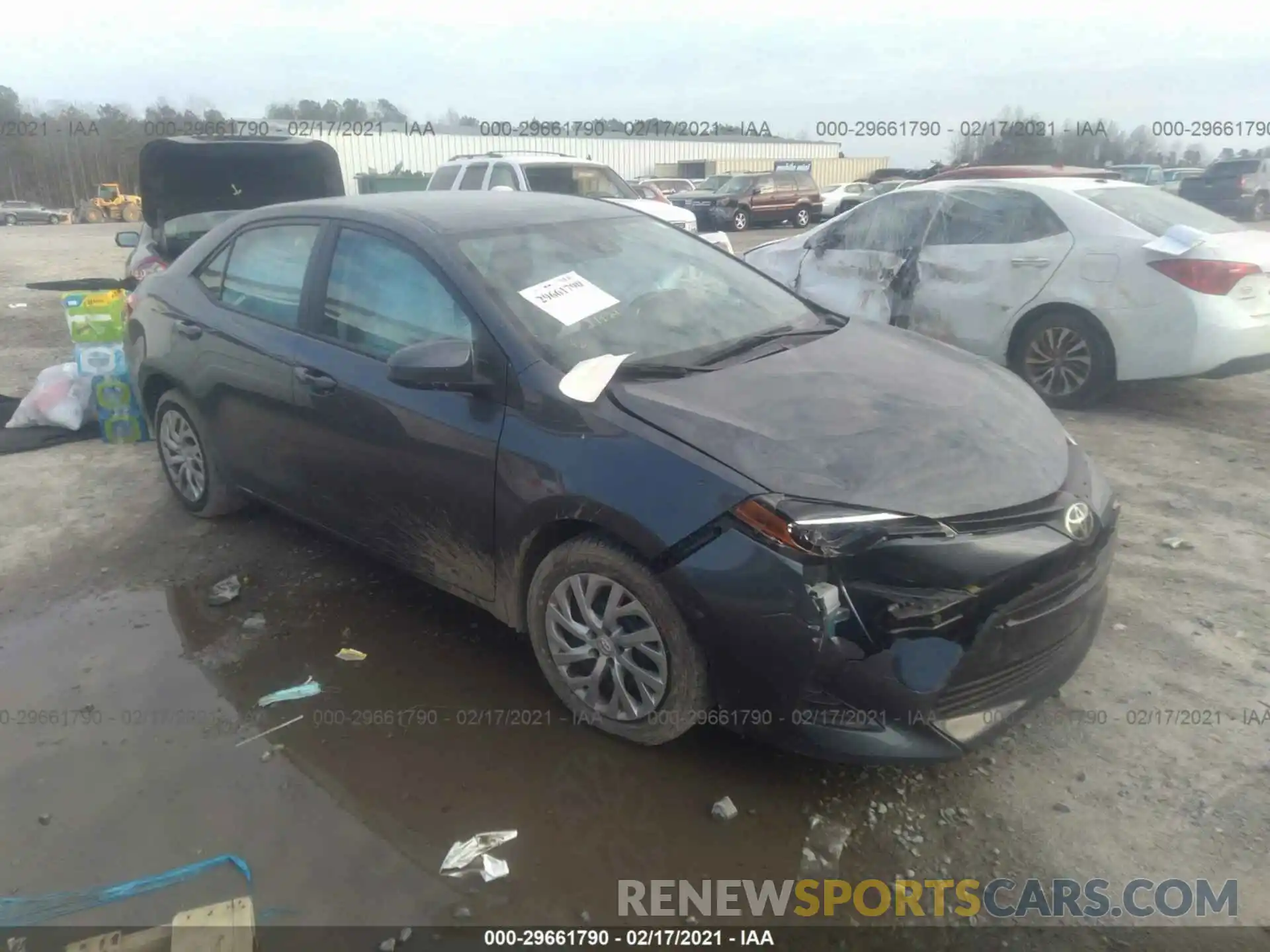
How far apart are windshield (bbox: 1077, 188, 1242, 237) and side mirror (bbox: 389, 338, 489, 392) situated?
16.2 ft

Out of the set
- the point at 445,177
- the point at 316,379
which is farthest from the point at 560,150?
the point at 316,379

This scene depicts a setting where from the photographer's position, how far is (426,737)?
308 centimetres

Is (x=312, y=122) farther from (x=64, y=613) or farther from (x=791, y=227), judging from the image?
(x=64, y=613)

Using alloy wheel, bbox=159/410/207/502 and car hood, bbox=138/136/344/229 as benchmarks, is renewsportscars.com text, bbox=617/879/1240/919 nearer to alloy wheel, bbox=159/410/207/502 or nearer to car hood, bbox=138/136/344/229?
alloy wheel, bbox=159/410/207/502

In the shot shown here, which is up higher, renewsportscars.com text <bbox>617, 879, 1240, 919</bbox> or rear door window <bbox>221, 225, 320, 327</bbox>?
rear door window <bbox>221, 225, 320, 327</bbox>

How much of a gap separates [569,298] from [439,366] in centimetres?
58

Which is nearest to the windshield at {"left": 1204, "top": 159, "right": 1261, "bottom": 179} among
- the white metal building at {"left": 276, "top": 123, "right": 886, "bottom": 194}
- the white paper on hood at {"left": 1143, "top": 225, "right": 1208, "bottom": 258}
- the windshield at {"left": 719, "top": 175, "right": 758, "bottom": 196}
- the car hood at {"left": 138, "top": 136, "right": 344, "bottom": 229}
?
the windshield at {"left": 719, "top": 175, "right": 758, "bottom": 196}

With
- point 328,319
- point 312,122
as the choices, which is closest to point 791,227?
point 312,122

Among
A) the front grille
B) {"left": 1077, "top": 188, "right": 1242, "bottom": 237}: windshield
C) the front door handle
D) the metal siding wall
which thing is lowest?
the front grille

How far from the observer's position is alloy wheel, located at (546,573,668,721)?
2.76m

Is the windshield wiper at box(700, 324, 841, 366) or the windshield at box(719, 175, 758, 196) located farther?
the windshield at box(719, 175, 758, 196)

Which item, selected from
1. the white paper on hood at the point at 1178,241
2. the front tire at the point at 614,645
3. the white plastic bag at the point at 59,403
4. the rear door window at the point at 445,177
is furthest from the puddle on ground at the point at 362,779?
the rear door window at the point at 445,177

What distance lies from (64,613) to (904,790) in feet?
11.5

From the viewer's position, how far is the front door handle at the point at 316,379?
3.59 meters
